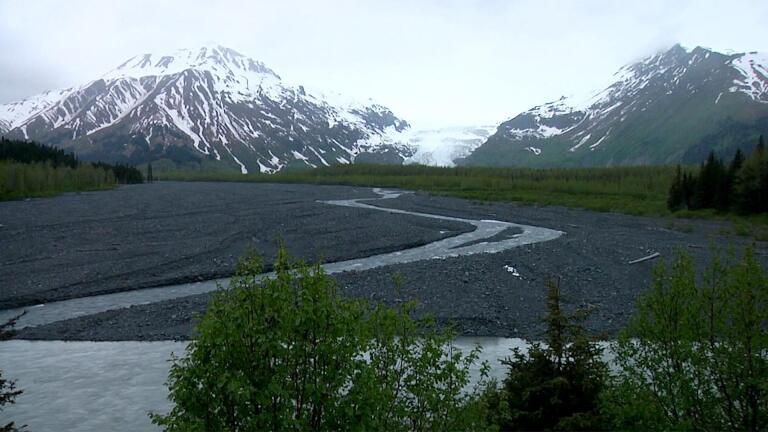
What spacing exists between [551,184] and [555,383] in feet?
364

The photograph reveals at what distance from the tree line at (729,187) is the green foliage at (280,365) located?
6598 centimetres

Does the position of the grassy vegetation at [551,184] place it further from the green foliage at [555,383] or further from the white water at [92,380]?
the green foliage at [555,383]

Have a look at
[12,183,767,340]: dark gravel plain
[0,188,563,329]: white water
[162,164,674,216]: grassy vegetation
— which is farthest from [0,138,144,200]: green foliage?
[0,188,563,329]: white water

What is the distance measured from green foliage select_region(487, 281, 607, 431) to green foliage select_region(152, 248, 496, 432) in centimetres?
411

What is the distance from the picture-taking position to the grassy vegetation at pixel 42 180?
8388cm

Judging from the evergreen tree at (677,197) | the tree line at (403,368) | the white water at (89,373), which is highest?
the tree line at (403,368)

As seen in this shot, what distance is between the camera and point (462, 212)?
2662 inches

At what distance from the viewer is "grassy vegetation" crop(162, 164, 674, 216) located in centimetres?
8431

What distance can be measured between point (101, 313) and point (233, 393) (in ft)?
64.0

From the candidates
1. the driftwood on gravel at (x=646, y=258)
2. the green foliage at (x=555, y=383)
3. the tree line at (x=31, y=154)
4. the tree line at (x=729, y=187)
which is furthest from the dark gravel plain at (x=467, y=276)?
the tree line at (x=31, y=154)

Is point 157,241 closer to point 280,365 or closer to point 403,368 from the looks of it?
point 403,368

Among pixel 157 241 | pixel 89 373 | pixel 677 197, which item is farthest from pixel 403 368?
pixel 677 197

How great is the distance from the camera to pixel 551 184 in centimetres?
11550

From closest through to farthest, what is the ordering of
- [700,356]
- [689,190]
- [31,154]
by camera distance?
[700,356]
[689,190]
[31,154]
